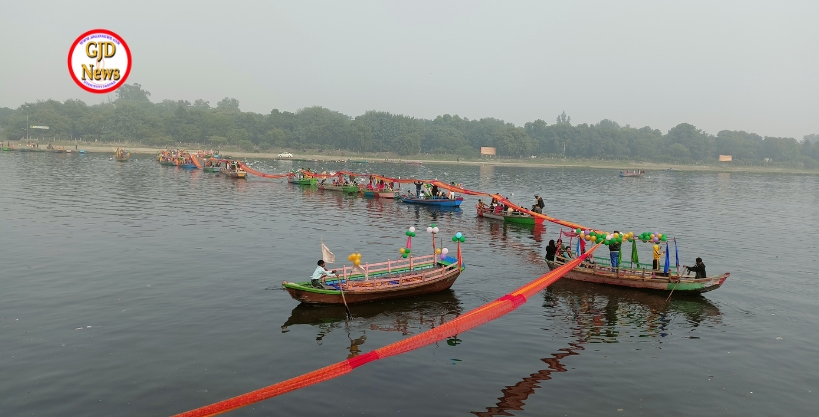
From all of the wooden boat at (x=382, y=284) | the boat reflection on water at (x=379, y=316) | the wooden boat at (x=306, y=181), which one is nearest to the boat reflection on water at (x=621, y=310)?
the wooden boat at (x=382, y=284)

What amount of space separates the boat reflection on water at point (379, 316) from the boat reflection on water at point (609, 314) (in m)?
5.13

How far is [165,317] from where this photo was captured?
22.9 m

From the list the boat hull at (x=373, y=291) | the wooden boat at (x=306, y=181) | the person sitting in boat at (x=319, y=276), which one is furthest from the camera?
the wooden boat at (x=306, y=181)

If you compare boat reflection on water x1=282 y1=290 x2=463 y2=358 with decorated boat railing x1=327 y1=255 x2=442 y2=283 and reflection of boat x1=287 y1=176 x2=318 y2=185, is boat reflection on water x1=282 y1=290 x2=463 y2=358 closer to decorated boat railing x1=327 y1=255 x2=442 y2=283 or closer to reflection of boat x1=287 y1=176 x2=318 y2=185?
decorated boat railing x1=327 y1=255 x2=442 y2=283

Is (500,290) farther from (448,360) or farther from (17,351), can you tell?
(17,351)

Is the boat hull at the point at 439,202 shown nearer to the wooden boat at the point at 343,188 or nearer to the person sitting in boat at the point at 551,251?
the wooden boat at the point at 343,188

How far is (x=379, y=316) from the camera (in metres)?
24.2

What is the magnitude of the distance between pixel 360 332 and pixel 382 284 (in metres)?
3.88

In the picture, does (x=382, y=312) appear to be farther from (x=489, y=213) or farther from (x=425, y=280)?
(x=489, y=213)

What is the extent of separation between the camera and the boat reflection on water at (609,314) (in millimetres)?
21094

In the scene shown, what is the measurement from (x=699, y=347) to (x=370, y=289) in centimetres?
1347

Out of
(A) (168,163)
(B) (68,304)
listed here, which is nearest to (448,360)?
(B) (68,304)

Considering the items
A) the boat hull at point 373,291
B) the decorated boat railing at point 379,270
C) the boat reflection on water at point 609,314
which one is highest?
the decorated boat railing at point 379,270

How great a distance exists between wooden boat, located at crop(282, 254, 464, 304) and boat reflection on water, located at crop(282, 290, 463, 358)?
387 millimetres
